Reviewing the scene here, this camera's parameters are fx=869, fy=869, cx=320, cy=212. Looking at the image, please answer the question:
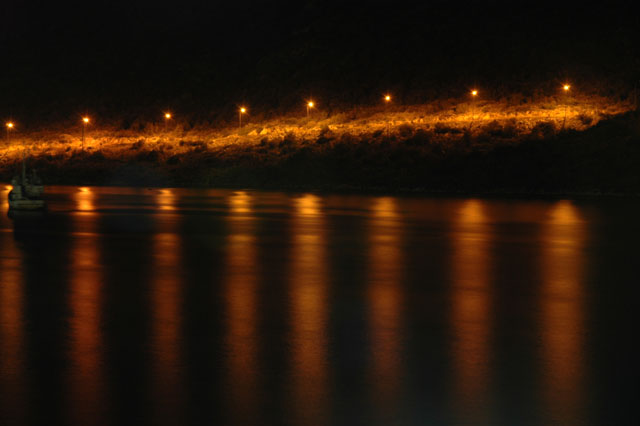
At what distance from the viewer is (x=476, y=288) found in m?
11.0

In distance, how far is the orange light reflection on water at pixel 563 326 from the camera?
225 inches

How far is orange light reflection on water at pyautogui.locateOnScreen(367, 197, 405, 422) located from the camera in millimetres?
5886

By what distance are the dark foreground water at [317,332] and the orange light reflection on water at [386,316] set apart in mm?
27

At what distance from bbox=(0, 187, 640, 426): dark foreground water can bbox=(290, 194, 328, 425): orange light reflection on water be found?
24 millimetres

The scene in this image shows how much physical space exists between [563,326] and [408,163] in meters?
50.8

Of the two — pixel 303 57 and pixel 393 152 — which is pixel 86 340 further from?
pixel 303 57

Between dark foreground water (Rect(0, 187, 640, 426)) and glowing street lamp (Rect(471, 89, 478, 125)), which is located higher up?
glowing street lamp (Rect(471, 89, 478, 125))

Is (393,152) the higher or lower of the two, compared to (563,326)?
higher

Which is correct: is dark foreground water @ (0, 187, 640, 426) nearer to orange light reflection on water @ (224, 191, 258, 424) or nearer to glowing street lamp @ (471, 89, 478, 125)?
orange light reflection on water @ (224, 191, 258, 424)

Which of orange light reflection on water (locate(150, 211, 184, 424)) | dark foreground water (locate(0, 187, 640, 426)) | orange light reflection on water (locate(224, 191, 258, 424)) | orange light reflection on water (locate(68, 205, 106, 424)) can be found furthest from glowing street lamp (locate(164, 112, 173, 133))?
orange light reflection on water (locate(68, 205, 106, 424))

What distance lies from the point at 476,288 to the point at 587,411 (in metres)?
5.52

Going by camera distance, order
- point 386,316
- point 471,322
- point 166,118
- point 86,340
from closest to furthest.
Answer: point 86,340, point 471,322, point 386,316, point 166,118

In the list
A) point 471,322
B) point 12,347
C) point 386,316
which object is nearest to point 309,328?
point 386,316

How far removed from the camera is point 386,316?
888 cm
